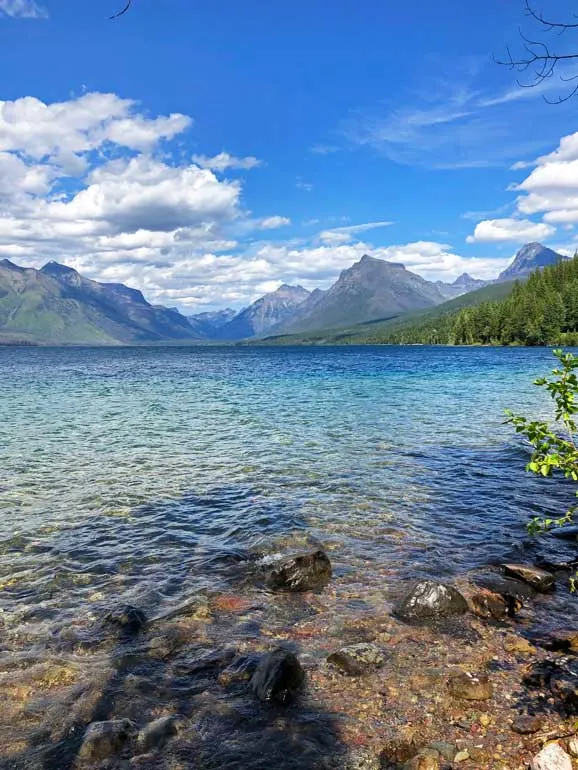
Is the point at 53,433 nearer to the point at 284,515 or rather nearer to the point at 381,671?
the point at 284,515

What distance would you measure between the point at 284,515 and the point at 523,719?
10.5 metres

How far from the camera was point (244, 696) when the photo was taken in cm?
822

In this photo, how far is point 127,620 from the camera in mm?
10453

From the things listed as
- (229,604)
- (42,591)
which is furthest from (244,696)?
(42,591)

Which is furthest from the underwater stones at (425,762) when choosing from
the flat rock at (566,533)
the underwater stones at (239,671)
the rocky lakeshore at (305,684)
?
the flat rock at (566,533)

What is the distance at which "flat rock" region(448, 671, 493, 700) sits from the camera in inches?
314

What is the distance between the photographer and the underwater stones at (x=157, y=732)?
7.08 m

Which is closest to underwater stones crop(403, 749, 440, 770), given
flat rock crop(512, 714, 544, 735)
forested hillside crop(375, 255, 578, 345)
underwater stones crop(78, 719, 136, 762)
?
flat rock crop(512, 714, 544, 735)

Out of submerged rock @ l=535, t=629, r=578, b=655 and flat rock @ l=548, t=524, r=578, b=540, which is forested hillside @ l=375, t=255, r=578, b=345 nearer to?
flat rock @ l=548, t=524, r=578, b=540

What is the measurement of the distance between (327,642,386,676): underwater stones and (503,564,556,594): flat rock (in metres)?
4.55

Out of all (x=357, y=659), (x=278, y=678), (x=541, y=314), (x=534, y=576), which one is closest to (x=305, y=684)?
(x=278, y=678)

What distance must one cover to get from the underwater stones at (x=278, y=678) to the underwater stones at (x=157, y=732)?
1386 mm

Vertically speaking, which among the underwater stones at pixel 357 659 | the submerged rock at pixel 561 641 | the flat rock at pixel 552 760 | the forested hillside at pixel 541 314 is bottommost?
the underwater stones at pixel 357 659

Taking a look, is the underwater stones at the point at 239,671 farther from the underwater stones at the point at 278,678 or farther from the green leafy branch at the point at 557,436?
the green leafy branch at the point at 557,436
